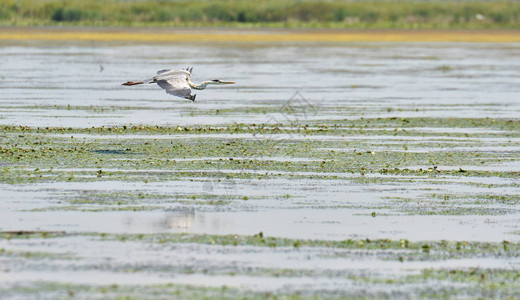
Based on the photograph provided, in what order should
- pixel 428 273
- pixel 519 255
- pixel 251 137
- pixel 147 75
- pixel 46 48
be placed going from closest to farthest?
pixel 428 273 < pixel 519 255 < pixel 251 137 < pixel 147 75 < pixel 46 48

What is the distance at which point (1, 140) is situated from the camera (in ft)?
71.5

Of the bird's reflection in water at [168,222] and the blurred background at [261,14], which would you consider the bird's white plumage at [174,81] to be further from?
the blurred background at [261,14]

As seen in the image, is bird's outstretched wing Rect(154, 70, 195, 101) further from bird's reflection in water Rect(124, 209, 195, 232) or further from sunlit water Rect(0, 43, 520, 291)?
bird's reflection in water Rect(124, 209, 195, 232)

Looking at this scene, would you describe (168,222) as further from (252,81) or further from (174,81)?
(252,81)

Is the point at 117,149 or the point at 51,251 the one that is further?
the point at 117,149

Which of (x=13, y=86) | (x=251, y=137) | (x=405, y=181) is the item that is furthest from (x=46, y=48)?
(x=405, y=181)

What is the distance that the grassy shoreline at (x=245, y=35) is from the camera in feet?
237

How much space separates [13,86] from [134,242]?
24213 millimetres

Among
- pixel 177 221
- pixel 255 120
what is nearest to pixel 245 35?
pixel 255 120

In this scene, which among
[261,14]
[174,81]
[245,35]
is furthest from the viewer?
[261,14]

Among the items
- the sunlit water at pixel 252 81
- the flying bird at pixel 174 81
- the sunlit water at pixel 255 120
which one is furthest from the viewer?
the sunlit water at pixel 252 81

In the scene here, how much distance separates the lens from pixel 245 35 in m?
76.4

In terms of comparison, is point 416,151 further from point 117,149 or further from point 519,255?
point 519,255

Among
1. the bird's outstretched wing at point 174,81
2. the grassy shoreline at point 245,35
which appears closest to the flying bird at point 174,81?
the bird's outstretched wing at point 174,81
